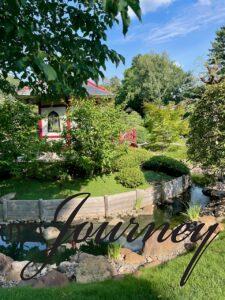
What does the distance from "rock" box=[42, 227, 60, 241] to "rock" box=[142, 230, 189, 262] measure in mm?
4285

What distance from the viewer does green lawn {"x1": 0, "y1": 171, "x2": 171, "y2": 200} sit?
17.9 meters

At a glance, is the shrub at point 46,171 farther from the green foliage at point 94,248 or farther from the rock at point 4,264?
the rock at point 4,264

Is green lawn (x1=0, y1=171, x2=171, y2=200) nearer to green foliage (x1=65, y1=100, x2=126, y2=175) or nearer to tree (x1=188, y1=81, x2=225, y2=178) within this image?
green foliage (x1=65, y1=100, x2=126, y2=175)

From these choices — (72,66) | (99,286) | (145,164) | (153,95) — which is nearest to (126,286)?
(99,286)

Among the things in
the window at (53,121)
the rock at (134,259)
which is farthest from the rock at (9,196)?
the window at (53,121)

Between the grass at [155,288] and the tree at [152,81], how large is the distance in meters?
46.4

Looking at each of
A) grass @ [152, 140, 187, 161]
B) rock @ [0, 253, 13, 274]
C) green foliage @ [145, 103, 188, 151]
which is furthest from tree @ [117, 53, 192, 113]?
rock @ [0, 253, 13, 274]

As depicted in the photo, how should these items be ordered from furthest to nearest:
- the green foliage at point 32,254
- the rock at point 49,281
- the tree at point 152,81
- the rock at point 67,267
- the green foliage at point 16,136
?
the tree at point 152,81, the green foliage at point 16,136, the green foliage at point 32,254, the rock at point 67,267, the rock at point 49,281

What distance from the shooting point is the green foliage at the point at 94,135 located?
58.4ft

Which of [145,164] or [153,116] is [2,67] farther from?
[153,116]

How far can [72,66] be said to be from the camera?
5195 millimetres

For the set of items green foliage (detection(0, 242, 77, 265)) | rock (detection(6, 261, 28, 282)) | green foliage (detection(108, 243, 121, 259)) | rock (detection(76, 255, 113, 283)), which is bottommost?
green foliage (detection(0, 242, 77, 265))

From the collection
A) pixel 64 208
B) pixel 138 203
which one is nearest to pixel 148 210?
pixel 138 203

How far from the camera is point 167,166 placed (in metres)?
21.7
